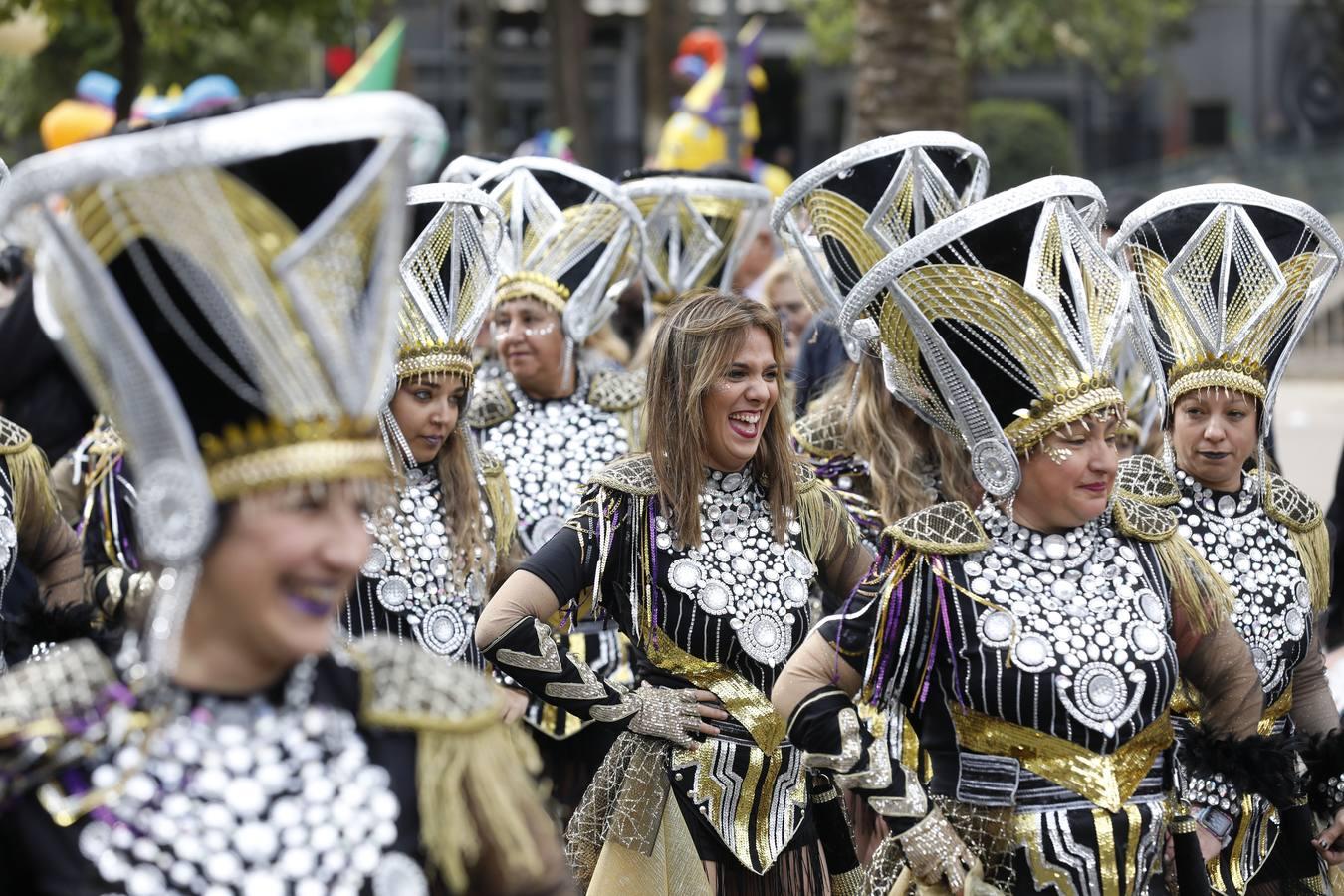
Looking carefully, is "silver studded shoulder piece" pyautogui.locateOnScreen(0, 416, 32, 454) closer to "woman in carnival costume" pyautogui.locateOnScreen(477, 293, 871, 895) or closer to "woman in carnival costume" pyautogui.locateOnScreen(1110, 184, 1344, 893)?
"woman in carnival costume" pyautogui.locateOnScreen(477, 293, 871, 895)

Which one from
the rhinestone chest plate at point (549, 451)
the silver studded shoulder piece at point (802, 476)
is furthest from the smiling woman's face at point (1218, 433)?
the rhinestone chest plate at point (549, 451)

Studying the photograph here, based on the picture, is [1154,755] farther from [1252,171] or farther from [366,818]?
[1252,171]

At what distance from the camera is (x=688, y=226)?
25.7 feet

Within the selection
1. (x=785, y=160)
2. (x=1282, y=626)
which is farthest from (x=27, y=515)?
(x=785, y=160)

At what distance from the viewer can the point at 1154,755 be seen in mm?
3955

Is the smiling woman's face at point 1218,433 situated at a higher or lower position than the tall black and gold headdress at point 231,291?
lower

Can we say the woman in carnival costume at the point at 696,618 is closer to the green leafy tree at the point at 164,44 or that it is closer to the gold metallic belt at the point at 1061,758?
the gold metallic belt at the point at 1061,758

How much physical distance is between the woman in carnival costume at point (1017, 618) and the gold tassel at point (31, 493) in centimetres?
204

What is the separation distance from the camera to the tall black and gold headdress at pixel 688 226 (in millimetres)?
7770

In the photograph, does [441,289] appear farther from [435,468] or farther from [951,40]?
[951,40]

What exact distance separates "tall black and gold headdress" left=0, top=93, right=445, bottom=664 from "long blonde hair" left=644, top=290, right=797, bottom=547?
6.96 feet

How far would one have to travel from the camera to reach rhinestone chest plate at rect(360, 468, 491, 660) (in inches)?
187

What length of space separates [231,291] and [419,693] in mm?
613

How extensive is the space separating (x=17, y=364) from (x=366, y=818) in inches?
176
